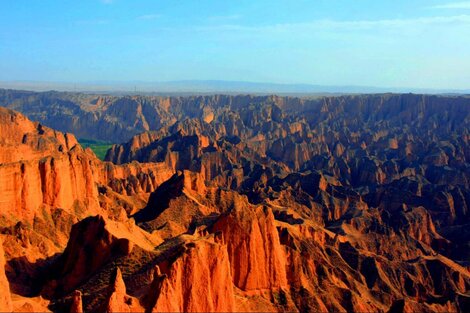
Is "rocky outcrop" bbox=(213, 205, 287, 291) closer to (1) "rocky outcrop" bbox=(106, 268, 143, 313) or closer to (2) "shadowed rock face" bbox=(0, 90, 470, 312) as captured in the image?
(2) "shadowed rock face" bbox=(0, 90, 470, 312)

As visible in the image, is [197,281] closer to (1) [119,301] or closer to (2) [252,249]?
(1) [119,301]

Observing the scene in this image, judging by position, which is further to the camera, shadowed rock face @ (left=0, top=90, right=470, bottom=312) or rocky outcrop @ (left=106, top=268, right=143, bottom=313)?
shadowed rock face @ (left=0, top=90, right=470, bottom=312)

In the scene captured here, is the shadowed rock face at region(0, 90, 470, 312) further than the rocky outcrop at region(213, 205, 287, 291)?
No

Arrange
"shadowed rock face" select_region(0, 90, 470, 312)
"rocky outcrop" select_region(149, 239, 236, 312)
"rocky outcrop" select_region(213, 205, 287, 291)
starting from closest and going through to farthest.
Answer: "rocky outcrop" select_region(149, 239, 236, 312), "shadowed rock face" select_region(0, 90, 470, 312), "rocky outcrop" select_region(213, 205, 287, 291)

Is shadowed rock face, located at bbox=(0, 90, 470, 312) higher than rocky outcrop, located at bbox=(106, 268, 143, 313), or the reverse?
rocky outcrop, located at bbox=(106, 268, 143, 313)

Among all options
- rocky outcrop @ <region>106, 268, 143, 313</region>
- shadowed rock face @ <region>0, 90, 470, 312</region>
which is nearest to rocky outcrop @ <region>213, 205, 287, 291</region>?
shadowed rock face @ <region>0, 90, 470, 312</region>

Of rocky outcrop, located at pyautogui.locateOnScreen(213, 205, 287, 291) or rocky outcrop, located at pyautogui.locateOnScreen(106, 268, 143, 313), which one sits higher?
rocky outcrop, located at pyautogui.locateOnScreen(106, 268, 143, 313)

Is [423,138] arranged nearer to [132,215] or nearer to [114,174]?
[114,174]

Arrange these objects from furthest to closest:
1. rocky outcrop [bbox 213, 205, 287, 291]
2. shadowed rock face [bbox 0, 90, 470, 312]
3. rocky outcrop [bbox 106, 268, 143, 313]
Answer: rocky outcrop [bbox 213, 205, 287, 291] < shadowed rock face [bbox 0, 90, 470, 312] < rocky outcrop [bbox 106, 268, 143, 313]

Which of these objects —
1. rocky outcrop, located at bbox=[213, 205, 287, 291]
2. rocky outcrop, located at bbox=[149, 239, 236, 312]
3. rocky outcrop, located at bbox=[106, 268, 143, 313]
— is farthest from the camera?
rocky outcrop, located at bbox=[213, 205, 287, 291]

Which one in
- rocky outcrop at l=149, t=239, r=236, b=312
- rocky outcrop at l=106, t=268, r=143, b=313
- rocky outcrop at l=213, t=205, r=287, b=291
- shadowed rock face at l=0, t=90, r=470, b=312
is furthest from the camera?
rocky outcrop at l=213, t=205, r=287, b=291

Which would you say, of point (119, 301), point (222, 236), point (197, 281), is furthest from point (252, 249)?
point (119, 301)
